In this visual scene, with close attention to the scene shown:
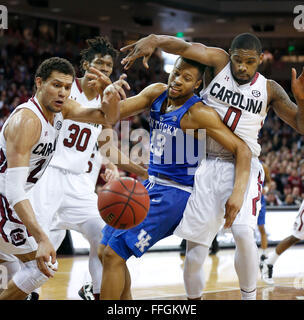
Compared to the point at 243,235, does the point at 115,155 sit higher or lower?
higher

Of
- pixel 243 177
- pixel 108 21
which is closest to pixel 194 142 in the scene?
pixel 243 177

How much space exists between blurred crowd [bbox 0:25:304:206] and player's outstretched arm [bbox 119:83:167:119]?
26.2 ft

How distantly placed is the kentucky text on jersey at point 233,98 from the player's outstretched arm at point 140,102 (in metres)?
0.39

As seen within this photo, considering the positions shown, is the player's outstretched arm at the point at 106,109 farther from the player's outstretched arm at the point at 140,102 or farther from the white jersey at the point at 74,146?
the white jersey at the point at 74,146

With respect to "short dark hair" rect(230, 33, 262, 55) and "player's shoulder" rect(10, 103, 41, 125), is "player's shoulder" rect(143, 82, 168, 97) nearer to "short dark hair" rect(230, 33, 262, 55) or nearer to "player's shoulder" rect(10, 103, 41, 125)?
"short dark hair" rect(230, 33, 262, 55)

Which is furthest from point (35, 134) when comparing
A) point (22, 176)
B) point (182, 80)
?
point (182, 80)

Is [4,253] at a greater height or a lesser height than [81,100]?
lesser

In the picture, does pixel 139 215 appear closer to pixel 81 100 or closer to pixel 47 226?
pixel 47 226

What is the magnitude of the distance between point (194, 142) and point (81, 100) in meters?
1.56

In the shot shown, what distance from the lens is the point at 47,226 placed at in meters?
4.92

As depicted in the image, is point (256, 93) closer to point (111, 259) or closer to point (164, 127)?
point (164, 127)

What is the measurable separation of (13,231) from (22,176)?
1.85ft

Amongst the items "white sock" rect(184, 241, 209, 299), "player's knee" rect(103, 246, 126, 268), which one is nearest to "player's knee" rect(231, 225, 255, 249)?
"white sock" rect(184, 241, 209, 299)

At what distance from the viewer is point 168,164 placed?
14.5 ft
